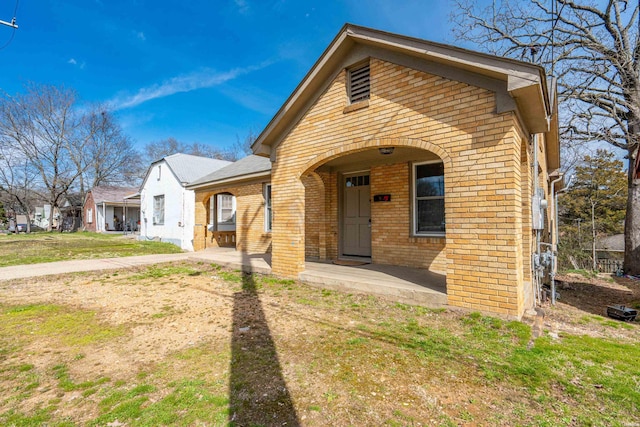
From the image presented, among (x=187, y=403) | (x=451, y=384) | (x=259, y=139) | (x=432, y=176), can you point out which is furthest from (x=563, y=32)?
(x=187, y=403)

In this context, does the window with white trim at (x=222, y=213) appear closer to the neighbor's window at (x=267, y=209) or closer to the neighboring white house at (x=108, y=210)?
the neighbor's window at (x=267, y=209)

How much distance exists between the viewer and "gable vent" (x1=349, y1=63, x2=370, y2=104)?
5621 mm

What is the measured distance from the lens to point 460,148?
14.3 feet

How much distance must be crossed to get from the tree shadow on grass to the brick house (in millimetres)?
2667

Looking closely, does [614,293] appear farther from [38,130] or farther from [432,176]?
[38,130]

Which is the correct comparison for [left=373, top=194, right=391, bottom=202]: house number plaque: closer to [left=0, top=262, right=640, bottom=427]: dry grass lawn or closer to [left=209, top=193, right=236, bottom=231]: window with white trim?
[left=0, top=262, right=640, bottom=427]: dry grass lawn

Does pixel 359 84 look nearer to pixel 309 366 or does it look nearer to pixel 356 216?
pixel 356 216

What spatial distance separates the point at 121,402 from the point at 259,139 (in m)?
5.64

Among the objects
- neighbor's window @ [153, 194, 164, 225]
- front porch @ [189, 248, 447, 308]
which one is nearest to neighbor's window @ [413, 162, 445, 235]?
front porch @ [189, 248, 447, 308]

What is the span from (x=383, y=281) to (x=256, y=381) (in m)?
3.27

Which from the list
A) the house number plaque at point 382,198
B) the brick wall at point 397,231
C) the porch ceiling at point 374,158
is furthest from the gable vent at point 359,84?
the house number plaque at point 382,198

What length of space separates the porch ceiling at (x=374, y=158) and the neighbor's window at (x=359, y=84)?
1.17 meters

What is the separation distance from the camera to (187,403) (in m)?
2.40

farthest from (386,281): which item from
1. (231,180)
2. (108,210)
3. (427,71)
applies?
(108,210)
